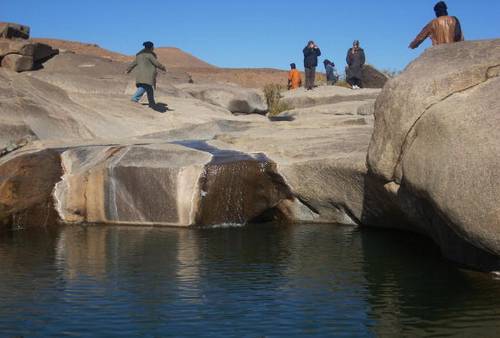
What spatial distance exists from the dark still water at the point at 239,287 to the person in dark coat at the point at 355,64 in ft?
58.1

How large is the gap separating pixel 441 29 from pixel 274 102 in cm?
1898

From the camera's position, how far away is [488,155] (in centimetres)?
911

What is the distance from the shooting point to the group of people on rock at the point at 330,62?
1321 cm

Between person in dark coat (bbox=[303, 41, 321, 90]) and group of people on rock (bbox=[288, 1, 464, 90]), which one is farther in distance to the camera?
person in dark coat (bbox=[303, 41, 321, 90])

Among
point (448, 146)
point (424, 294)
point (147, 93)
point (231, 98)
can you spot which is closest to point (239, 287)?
point (424, 294)

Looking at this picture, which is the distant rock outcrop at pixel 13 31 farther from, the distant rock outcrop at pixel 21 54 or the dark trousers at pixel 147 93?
the dark trousers at pixel 147 93

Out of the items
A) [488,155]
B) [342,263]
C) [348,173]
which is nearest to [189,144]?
[348,173]

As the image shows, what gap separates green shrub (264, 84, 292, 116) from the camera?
102 feet

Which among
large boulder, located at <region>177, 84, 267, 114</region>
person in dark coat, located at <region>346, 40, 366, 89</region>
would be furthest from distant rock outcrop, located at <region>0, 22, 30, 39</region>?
person in dark coat, located at <region>346, 40, 366, 89</region>

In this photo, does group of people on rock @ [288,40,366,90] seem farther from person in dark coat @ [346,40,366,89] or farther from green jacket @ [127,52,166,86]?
green jacket @ [127,52,166,86]

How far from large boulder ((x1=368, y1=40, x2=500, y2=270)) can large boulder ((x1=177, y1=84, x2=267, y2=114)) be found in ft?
54.9

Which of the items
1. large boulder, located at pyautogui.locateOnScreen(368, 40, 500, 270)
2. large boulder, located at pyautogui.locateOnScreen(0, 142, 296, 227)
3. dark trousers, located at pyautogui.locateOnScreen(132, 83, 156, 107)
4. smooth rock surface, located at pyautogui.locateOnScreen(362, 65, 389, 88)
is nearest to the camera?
large boulder, located at pyautogui.locateOnScreen(368, 40, 500, 270)

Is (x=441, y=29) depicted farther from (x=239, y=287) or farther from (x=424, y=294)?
(x=239, y=287)

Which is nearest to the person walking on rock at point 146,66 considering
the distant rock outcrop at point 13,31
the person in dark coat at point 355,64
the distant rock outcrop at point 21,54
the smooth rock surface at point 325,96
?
the distant rock outcrop at point 21,54
